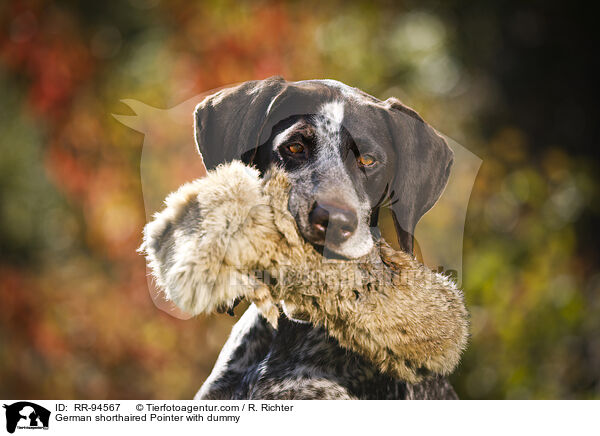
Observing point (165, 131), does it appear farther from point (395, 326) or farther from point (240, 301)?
point (395, 326)

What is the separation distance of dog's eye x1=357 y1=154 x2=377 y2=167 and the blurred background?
50 cm

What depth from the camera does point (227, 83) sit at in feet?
8.28

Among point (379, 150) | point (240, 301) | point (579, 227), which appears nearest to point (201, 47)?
point (379, 150)

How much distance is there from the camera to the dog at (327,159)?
4.93 feet

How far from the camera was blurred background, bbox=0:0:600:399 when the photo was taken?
2.55 meters

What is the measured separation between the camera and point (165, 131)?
1.80 meters

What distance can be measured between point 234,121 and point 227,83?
104cm

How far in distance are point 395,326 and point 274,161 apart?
49cm

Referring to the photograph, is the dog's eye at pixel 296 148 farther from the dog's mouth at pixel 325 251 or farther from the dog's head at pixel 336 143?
the dog's mouth at pixel 325 251
